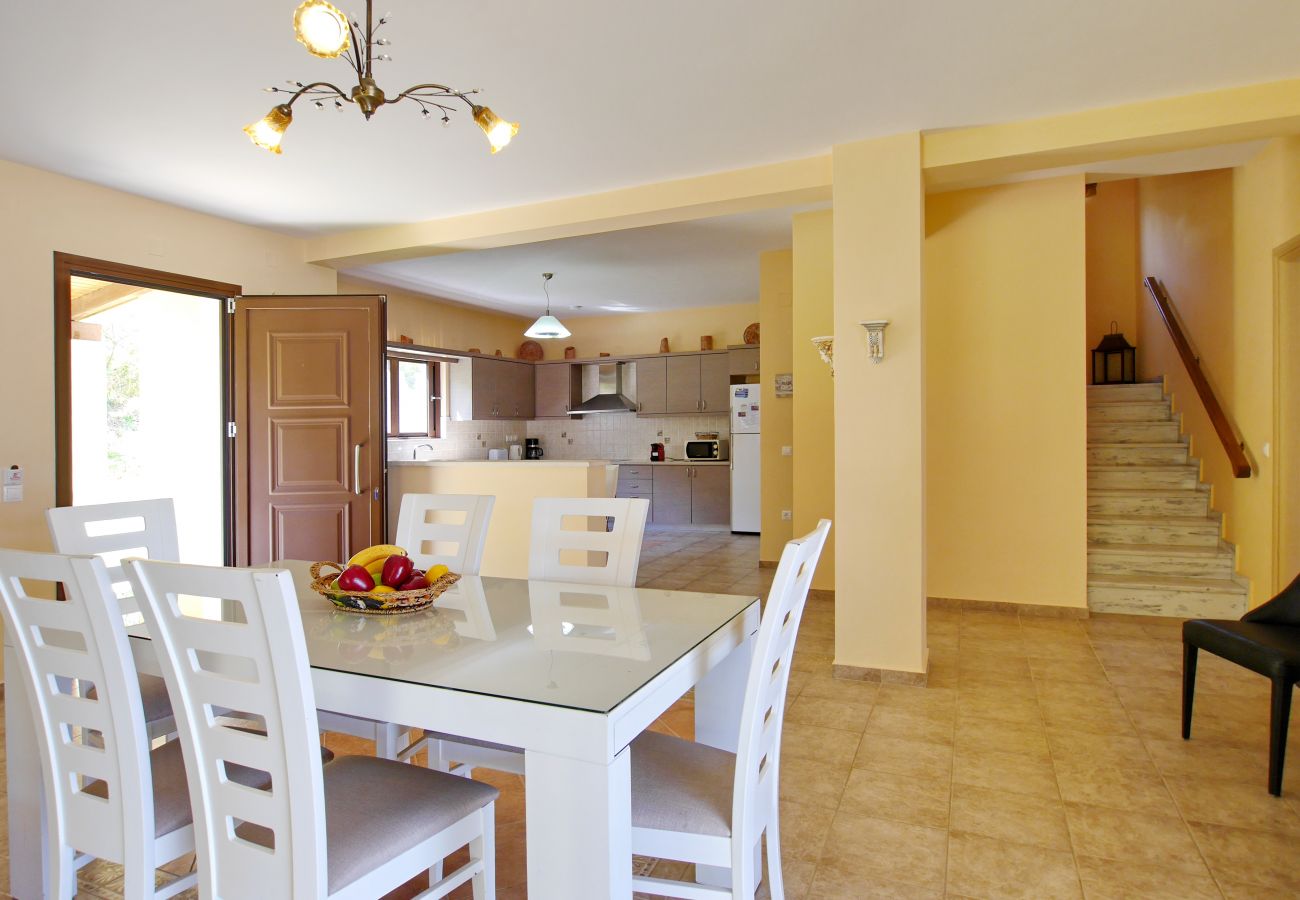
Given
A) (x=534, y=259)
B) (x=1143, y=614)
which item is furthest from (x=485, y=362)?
(x=1143, y=614)

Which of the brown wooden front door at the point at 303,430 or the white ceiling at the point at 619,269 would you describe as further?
the white ceiling at the point at 619,269

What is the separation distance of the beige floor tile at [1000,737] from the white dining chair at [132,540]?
2617 millimetres

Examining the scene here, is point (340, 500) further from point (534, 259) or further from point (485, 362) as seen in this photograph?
point (485, 362)

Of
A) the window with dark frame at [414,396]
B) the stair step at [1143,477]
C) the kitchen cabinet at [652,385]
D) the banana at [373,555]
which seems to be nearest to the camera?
the banana at [373,555]

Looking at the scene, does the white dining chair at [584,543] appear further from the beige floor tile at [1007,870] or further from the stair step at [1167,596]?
the stair step at [1167,596]

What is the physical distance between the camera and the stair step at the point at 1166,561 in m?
4.57

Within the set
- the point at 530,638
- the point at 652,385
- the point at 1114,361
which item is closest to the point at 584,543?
the point at 530,638

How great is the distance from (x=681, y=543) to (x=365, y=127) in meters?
5.24

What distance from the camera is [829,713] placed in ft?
10.3

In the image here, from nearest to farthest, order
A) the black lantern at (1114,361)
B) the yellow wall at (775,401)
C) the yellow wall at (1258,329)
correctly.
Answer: the yellow wall at (1258,329) → the yellow wall at (775,401) → the black lantern at (1114,361)

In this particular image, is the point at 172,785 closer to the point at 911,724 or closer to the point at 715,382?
the point at 911,724

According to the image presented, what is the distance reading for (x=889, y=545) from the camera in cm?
348

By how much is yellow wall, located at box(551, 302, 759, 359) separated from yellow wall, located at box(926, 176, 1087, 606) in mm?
3840

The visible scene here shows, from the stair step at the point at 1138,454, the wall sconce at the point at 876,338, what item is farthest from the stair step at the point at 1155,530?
the wall sconce at the point at 876,338
